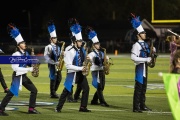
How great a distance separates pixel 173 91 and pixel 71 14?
6538cm

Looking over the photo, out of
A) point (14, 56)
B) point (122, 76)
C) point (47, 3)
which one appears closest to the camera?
point (14, 56)

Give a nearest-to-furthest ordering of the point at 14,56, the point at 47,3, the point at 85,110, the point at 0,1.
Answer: the point at 14,56, the point at 85,110, the point at 0,1, the point at 47,3

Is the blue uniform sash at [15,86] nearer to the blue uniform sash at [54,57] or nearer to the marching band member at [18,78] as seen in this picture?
the marching band member at [18,78]

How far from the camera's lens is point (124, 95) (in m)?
16.7

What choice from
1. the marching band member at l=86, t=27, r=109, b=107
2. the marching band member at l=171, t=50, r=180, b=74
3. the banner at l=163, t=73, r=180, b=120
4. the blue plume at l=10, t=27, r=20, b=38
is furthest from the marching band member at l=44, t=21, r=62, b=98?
the banner at l=163, t=73, r=180, b=120

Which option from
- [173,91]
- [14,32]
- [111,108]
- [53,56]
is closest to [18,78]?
[14,32]

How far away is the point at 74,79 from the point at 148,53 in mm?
1776

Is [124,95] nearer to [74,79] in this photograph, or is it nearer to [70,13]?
[74,79]

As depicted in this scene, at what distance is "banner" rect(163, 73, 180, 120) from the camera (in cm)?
764

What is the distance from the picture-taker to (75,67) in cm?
1272

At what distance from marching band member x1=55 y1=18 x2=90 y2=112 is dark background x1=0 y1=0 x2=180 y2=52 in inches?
1869

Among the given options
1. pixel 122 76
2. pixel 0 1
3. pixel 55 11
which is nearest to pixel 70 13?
pixel 55 11

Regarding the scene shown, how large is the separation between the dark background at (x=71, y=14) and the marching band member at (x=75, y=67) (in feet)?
156

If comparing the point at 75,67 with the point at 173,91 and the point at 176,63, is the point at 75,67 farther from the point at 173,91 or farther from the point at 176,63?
the point at 173,91
